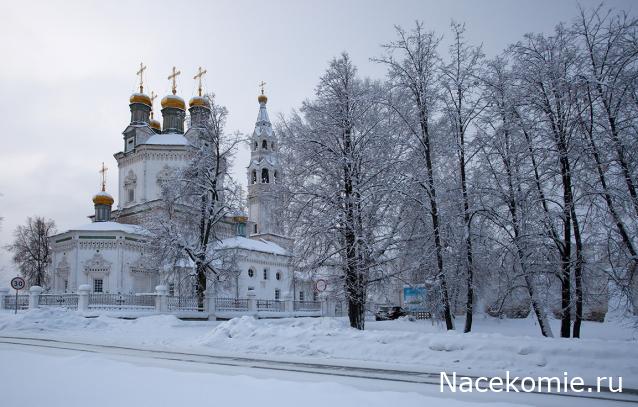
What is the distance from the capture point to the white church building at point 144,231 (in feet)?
124

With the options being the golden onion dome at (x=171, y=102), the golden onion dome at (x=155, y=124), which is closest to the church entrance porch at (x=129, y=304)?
the golden onion dome at (x=171, y=102)

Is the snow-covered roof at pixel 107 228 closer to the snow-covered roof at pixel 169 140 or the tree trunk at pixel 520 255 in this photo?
the snow-covered roof at pixel 169 140

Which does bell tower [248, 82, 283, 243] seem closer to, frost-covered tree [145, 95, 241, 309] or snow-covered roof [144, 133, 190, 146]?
snow-covered roof [144, 133, 190, 146]

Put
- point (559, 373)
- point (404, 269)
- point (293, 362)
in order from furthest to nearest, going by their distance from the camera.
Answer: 1. point (404, 269)
2. point (293, 362)
3. point (559, 373)

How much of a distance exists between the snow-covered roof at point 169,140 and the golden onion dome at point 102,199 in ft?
19.1

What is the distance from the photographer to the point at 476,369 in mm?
8695

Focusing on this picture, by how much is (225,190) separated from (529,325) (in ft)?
61.1

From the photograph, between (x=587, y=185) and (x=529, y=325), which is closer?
(x=587, y=185)

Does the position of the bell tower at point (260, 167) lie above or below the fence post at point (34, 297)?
above

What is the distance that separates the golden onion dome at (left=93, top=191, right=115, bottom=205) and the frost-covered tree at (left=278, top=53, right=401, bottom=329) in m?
30.7


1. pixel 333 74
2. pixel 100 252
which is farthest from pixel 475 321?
pixel 100 252

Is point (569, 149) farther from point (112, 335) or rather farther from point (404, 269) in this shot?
point (112, 335)

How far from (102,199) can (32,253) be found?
16417 mm

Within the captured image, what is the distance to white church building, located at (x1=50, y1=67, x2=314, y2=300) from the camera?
3778 cm
